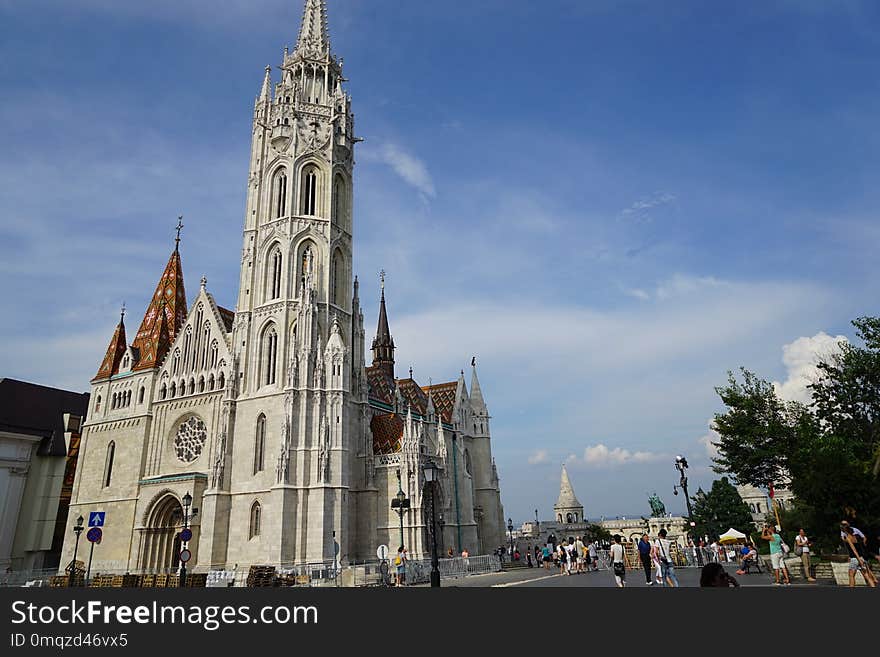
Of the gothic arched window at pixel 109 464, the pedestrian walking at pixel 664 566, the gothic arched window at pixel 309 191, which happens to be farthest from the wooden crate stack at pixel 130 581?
the gothic arched window at pixel 309 191

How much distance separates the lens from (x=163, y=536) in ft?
120

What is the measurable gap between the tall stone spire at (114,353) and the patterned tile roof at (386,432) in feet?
63.6

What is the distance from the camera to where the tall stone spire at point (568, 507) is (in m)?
104

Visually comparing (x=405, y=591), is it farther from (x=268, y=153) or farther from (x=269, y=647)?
(x=268, y=153)

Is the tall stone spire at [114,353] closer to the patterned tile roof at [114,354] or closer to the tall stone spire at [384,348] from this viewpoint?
the patterned tile roof at [114,354]

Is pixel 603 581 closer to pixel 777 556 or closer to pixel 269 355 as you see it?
pixel 777 556

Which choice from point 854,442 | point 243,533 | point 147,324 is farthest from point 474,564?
point 147,324

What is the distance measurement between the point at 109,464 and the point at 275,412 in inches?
559

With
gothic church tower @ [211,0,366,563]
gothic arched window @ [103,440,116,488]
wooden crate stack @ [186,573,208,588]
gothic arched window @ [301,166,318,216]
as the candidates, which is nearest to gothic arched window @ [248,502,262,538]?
gothic church tower @ [211,0,366,563]

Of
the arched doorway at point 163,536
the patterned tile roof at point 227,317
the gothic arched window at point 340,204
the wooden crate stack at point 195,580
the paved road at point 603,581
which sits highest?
the gothic arched window at point 340,204

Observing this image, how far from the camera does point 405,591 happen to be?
29.6 feet

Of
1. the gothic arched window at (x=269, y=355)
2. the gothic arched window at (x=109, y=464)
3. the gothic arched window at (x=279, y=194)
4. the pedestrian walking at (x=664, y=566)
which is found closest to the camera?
the pedestrian walking at (x=664, y=566)

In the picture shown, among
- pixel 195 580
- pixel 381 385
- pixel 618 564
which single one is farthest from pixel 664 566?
pixel 381 385

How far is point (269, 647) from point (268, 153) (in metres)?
38.9
